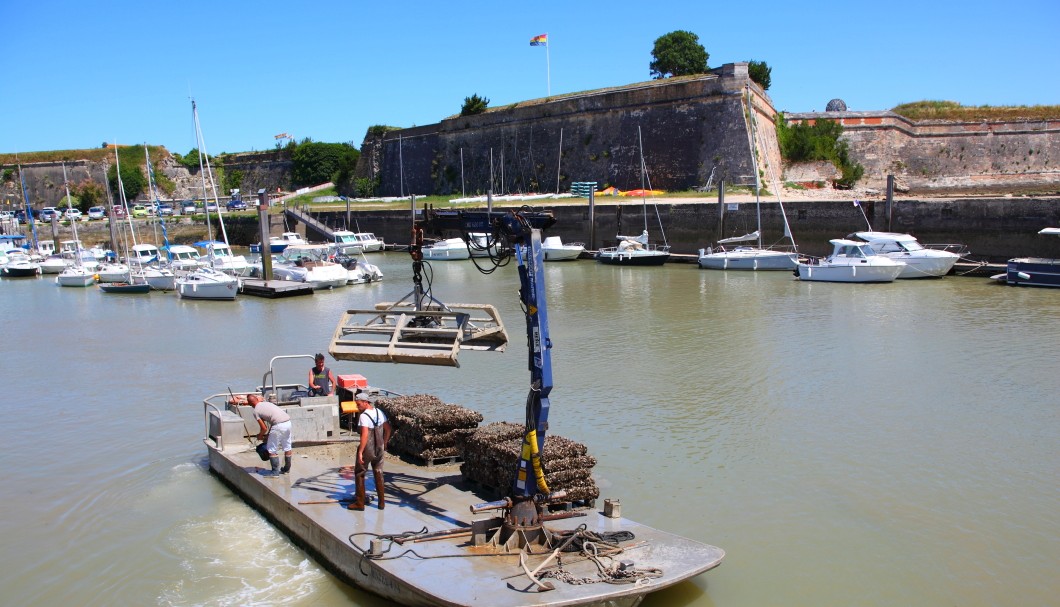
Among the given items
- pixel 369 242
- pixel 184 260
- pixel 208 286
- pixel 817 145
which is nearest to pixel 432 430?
pixel 208 286

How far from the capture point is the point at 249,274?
33.8 m

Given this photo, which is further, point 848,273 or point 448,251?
point 448,251

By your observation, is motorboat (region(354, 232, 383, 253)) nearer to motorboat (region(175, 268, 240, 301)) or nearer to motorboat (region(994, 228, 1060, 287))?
motorboat (region(175, 268, 240, 301))

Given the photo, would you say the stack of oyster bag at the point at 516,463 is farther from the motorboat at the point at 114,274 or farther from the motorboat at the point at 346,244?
the motorboat at the point at 346,244

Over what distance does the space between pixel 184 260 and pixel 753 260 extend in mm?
23901

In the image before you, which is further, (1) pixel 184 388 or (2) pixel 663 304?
(2) pixel 663 304

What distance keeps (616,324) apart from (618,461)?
11.1 metres

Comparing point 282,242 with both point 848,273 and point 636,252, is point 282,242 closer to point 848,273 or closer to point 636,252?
point 636,252

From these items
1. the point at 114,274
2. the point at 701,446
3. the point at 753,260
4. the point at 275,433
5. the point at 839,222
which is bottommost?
the point at 701,446

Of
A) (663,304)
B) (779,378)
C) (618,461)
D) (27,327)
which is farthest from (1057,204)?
(27,327)

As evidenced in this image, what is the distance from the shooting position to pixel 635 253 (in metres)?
35.8

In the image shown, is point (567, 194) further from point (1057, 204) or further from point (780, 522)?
point (780, 522)

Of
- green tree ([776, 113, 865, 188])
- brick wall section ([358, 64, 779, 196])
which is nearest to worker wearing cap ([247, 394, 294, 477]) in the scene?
brick wall section ([358, 64, 779, 196])

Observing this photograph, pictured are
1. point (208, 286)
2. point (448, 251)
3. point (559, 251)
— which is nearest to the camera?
point (208, 286)
